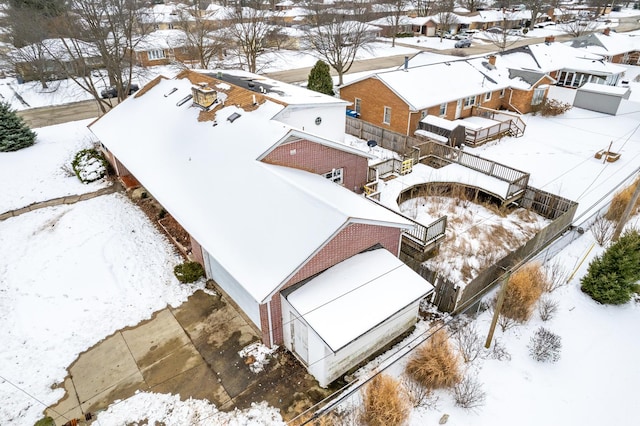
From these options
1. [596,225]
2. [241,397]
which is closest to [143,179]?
[241,397]

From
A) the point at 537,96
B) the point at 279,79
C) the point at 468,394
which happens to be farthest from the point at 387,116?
the point at 468,394

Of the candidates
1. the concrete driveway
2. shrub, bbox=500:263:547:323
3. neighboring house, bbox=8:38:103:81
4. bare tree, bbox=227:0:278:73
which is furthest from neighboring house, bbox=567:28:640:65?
neighboring house, bbox=8:38:103:81

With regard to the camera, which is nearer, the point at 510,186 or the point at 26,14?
the point at 510,186

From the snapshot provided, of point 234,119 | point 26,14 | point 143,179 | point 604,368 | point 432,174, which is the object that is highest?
point 26,14

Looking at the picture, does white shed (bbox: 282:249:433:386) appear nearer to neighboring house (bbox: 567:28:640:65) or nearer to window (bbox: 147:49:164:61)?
neighboring house (bbox: 567:28:640:65)

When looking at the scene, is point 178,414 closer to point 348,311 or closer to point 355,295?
point 348,311

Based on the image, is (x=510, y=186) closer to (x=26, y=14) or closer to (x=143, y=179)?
(x=143, y=179)

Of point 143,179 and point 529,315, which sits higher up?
point 143,179
